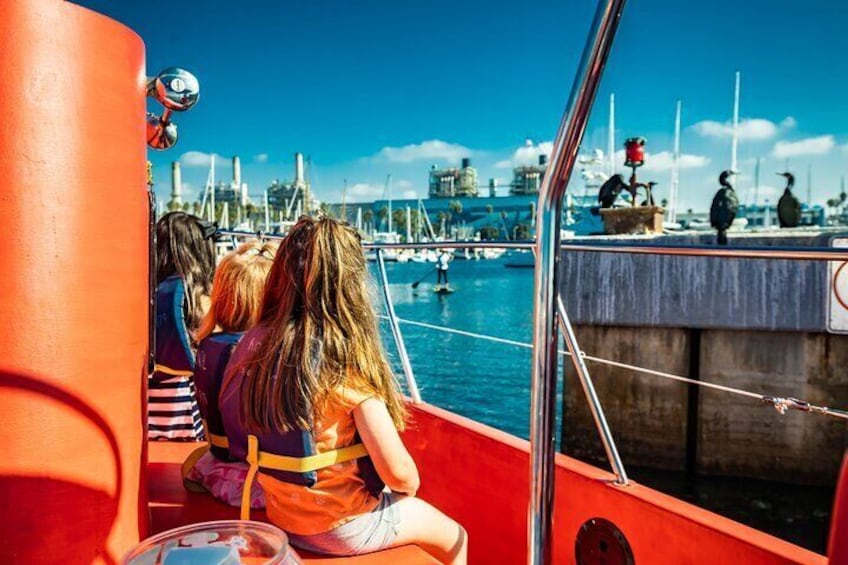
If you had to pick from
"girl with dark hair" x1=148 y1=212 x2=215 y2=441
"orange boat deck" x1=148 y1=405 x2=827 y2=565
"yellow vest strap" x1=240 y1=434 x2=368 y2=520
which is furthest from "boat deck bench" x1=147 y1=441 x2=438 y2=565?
"yellow vest strap" x1=240 y1=434 x2=368 y2=520

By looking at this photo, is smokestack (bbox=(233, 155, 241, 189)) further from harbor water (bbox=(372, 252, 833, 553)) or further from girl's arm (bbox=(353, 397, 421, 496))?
girl's arm (bbox=(353, 397, 421, 496))

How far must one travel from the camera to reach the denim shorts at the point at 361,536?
1.76 m

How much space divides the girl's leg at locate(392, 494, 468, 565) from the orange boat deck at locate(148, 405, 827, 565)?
0.05 meters

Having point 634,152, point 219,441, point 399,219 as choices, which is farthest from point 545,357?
point 399,219

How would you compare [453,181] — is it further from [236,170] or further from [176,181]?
[176,181]

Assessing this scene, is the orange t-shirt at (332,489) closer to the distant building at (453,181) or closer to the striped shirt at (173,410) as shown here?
the striped shirt at (173,410)

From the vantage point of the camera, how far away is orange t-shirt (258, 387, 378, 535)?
5.69ft

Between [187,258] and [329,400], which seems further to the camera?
[187,258]

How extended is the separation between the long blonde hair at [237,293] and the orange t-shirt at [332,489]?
2.32 feet

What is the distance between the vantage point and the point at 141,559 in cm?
86

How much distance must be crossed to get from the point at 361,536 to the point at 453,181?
139 metres

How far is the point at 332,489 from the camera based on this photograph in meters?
1.77

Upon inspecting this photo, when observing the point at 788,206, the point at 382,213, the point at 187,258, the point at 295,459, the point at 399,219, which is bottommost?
the point at 295,459

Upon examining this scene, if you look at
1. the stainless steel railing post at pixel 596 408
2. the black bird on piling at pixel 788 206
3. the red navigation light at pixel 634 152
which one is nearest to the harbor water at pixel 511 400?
the stainless steel railing post at pixel 596 408
